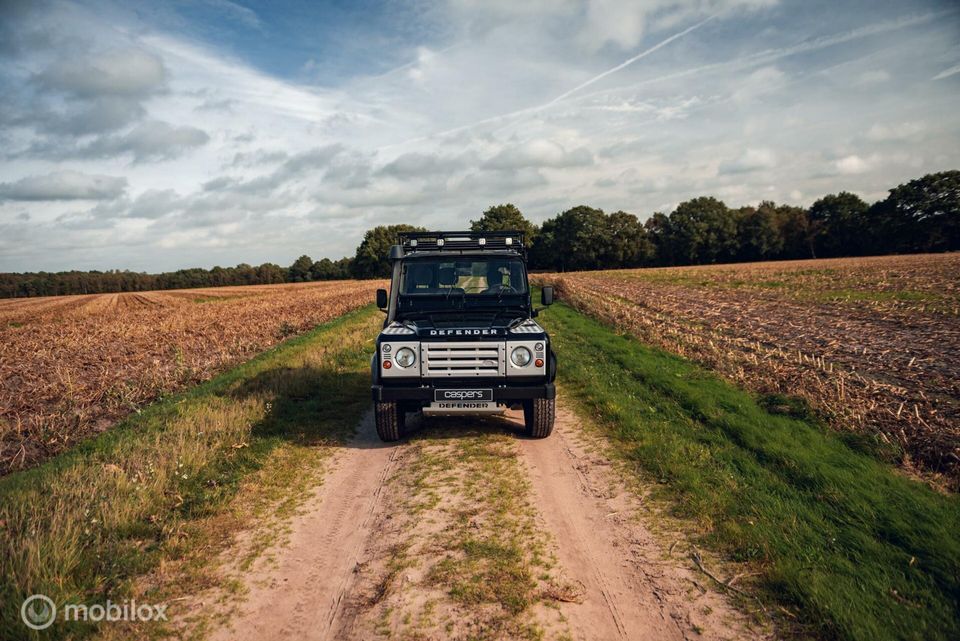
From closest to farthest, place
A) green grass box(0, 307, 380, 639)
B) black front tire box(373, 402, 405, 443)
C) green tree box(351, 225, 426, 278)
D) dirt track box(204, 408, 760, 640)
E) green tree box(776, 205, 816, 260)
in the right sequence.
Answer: dirt track box(204, 408, 760, 640) → green grass box(0, 307, 380, 639) → black front tire box(373, 402, 405, 443) → green tree box(776, 205, 816, 260) → green tree box(351, 225, 426, 278)

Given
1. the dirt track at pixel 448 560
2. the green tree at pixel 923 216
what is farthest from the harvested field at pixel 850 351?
the green tree at pixel 923 216

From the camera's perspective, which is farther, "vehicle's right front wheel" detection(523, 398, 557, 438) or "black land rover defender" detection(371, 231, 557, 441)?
"vehicle's right front wheel" detection(523, 398, 557, 438)

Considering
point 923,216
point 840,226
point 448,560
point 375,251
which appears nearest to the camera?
point 448,560

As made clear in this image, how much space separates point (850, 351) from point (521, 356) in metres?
8.77

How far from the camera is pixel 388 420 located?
Answer: 711 cm

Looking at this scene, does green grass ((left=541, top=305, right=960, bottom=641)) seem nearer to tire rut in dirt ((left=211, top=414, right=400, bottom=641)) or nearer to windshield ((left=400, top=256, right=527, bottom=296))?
windshield ((left=400, top=256, right=527, bottom=296))

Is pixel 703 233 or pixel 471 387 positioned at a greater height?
pixel 703 233

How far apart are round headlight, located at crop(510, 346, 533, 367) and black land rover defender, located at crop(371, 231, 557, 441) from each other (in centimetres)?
1

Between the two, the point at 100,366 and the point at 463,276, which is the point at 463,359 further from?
the point at 100,366

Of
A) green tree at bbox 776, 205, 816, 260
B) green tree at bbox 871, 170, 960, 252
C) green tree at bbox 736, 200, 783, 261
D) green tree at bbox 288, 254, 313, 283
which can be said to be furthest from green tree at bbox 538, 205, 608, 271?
green tree at bbox 288, 254, 313, 283

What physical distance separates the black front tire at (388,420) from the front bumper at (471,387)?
0.33 m

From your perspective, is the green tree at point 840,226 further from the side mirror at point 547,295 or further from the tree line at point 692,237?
the side mirror at point 547,295

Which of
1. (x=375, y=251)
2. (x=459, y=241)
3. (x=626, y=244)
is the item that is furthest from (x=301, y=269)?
(x=459, y=241)

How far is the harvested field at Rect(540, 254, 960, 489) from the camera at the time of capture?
20.8 ft
